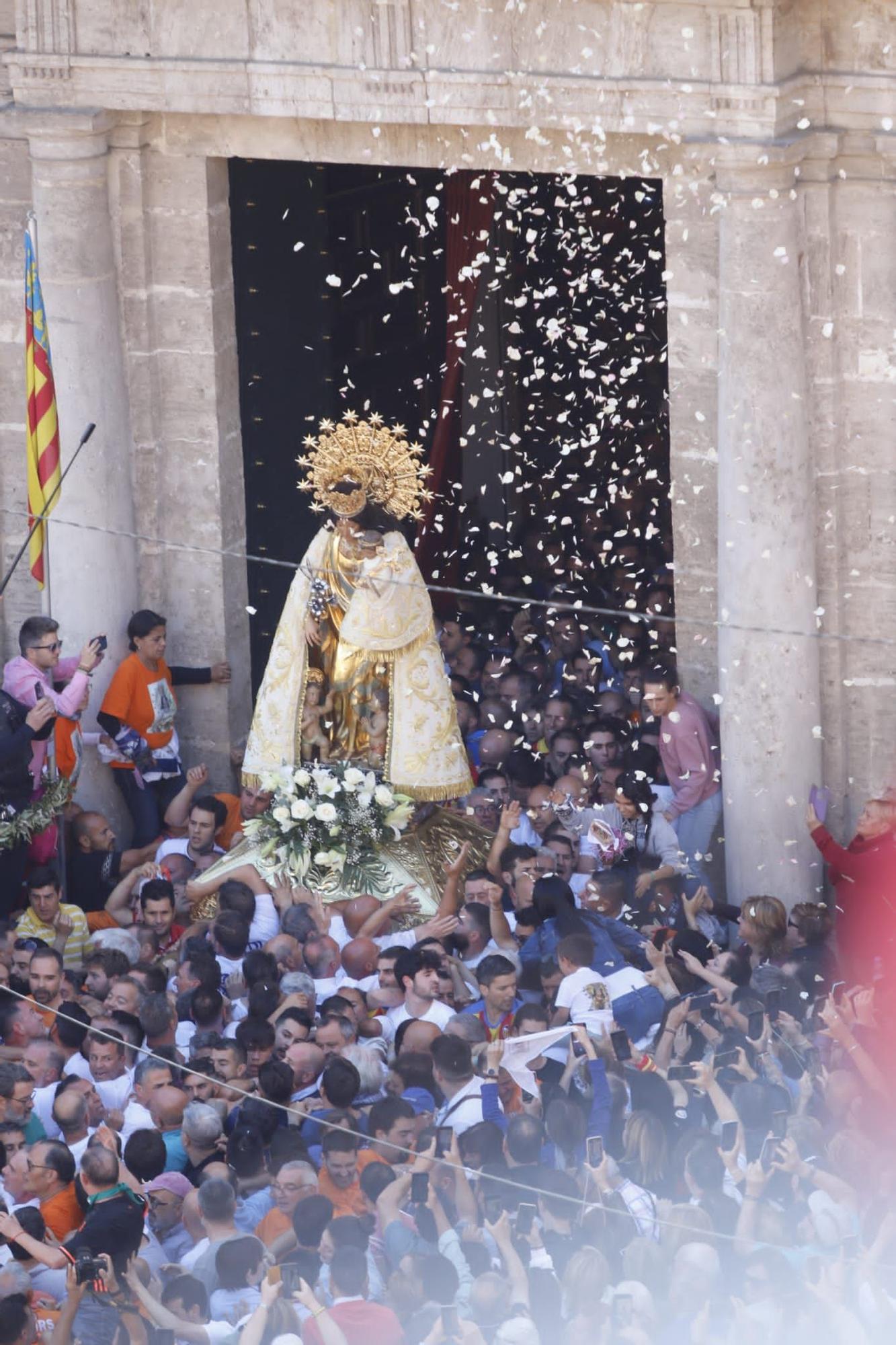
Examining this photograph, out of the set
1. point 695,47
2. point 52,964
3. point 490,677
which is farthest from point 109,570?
point 695,47

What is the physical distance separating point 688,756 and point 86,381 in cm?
311

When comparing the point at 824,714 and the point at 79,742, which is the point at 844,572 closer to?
the point at 824,714

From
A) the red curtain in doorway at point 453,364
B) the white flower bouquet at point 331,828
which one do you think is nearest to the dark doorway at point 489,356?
the red curtain in doorway at point 453,364

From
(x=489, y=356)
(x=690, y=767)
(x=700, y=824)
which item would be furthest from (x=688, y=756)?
(x=489, y=356)

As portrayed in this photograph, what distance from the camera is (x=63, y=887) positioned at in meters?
12.1

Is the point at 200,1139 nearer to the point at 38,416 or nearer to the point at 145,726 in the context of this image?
the point at 145,726

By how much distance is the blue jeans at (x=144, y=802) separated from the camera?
41.9 feet

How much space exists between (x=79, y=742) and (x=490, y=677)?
1975 mm

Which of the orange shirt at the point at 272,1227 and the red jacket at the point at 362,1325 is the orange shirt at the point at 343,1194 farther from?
the red jacket at the point at 362,1325

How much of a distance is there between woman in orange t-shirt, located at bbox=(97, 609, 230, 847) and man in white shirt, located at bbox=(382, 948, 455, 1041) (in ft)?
8.36

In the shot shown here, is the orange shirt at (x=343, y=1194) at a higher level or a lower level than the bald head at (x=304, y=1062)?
lower

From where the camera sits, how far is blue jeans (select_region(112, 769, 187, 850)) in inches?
503

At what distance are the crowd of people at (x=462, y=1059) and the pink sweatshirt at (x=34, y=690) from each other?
0.02m

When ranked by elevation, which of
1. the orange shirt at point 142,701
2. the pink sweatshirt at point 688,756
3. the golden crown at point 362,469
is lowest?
the pink sweatshirt at point 688,756
